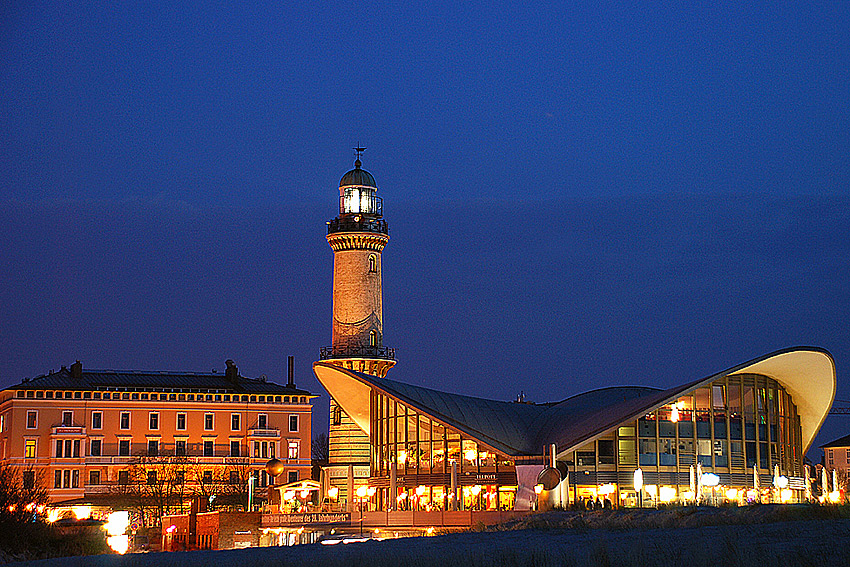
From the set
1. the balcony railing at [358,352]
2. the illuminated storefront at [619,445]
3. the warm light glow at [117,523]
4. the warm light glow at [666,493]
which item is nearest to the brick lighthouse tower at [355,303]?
the balcony railing at [358,352]

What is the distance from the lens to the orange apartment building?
285ft

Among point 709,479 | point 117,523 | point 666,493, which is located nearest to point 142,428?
point 666,493

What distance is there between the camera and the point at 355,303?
3543 inches

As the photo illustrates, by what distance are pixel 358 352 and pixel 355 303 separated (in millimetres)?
3767

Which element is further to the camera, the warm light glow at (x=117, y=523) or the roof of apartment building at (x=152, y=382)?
the roof of apartment building at (x=152, y=382)

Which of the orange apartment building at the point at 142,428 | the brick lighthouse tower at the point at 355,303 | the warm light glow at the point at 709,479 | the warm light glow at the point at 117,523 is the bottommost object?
the warm light glow at the point at 117,523

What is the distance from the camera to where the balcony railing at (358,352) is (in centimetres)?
8838

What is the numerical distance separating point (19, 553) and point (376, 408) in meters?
29.4

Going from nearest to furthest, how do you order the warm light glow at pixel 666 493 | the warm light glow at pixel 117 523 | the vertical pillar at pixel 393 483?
the warm light glow at pixel 117 523 < the warm light glow at pixel 666 493 < the vertical pillar at pixel 393 483

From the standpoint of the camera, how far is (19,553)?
43.8 m

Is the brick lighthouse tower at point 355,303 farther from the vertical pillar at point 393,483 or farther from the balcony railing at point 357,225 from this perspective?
the vertical pillar at point 393,483

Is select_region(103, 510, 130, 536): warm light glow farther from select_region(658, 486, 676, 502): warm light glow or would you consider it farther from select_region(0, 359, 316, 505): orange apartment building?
select_region(0, 359, 316, 505): orange apartment building

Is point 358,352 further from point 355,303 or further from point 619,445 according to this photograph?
point 619,445

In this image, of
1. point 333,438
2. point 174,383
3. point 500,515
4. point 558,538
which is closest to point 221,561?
point 558,538
